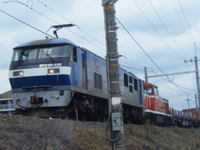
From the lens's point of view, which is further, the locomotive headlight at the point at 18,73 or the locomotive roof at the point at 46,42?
the locomotive roof at the point at 46,42

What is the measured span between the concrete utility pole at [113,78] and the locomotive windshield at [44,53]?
6206 mm

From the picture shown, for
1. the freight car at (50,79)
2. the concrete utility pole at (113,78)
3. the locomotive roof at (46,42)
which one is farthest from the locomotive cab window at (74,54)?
the concrete utility pole at (113,78)

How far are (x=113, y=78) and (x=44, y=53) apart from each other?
22.5ft

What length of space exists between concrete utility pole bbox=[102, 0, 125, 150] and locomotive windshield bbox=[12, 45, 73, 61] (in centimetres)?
621

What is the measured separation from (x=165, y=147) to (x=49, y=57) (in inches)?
274

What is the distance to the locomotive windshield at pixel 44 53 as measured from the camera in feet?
50.7

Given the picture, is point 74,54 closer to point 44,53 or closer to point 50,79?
point 44,53

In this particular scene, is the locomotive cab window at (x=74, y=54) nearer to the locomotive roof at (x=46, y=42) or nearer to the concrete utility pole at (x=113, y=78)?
the locomotive roof at (x=46, y=42)

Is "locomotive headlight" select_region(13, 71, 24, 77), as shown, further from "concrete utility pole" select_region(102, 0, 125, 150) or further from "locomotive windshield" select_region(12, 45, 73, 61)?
"concrete utility pole" select_region(102, 0, 125, 150)

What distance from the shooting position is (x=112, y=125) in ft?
29.8

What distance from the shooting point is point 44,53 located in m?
15.5

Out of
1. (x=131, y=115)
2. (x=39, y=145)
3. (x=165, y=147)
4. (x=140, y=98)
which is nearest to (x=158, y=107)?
(x=140, y=98)

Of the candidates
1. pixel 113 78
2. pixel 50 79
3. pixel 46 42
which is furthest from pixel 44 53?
pixel 113 78

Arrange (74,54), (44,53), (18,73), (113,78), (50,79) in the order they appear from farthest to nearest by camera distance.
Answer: (74,54) < (44,53) < (18,73) < (50,79) < (113,78)
